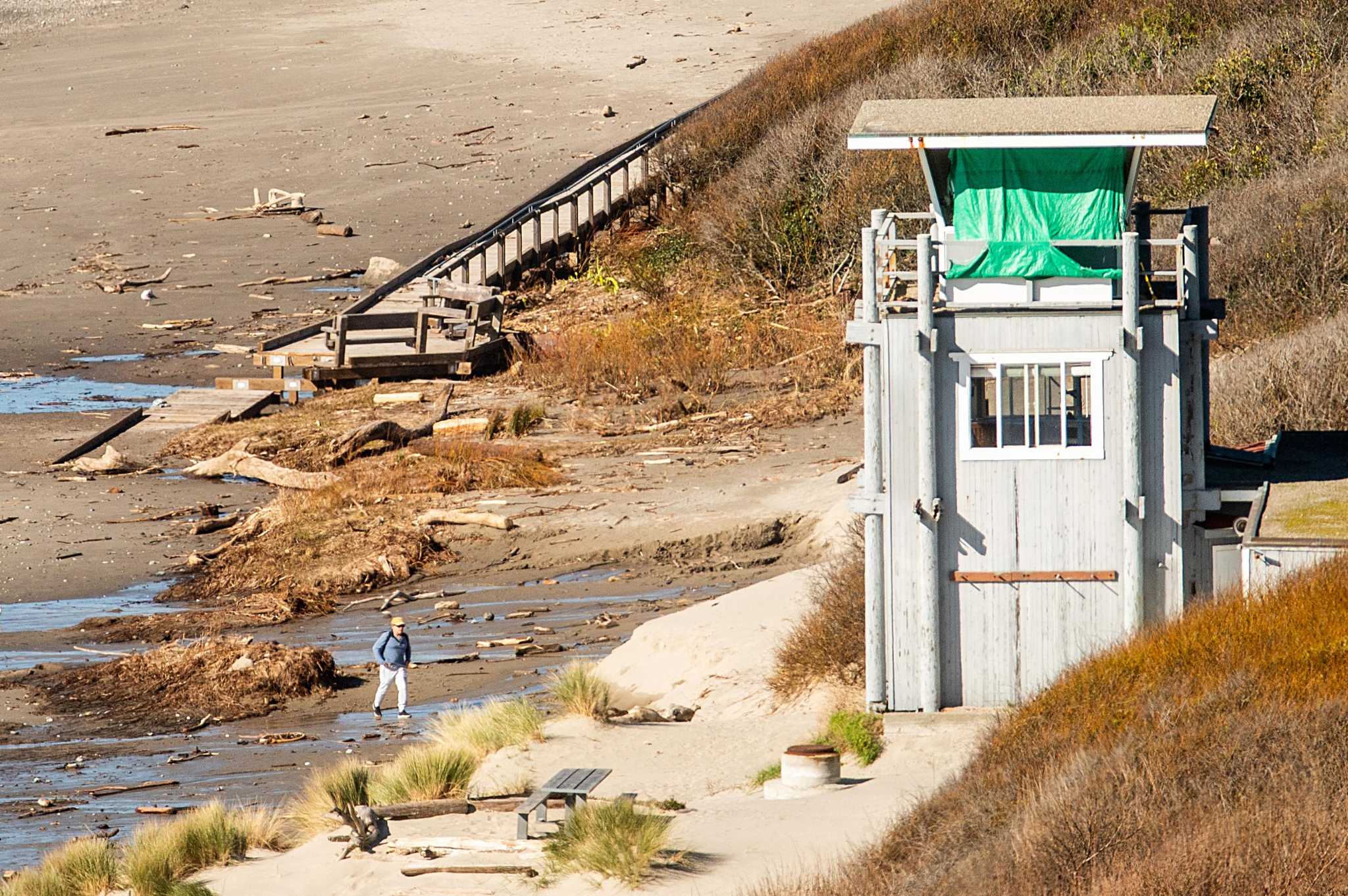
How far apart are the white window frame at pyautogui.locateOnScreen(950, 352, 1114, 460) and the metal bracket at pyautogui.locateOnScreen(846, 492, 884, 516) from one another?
68cm

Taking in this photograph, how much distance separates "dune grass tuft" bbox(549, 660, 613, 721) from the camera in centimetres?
1523

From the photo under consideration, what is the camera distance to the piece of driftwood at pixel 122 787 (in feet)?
47.9

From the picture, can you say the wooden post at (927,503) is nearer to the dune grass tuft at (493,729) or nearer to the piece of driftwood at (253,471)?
the dune grass tuft at (493,729)

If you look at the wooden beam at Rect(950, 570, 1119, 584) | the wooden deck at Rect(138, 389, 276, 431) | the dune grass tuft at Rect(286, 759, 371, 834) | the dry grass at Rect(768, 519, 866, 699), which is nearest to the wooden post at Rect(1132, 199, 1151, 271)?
the wooden beam at Rect(950, 570, 1119, 584)

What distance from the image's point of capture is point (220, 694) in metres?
17.1

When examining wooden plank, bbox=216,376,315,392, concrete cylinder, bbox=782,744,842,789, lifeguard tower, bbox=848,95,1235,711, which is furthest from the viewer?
wooden plank, bbox=216,376,315,392

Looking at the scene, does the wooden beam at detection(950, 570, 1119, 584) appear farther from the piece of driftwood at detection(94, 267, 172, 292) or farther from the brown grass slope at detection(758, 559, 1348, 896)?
the piece of driftwood at detection(94, 267, 172, 292)

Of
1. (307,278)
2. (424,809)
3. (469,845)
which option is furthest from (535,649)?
(307,278)

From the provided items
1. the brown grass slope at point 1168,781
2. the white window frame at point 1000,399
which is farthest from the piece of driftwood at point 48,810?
the white window frame at point 1000,399

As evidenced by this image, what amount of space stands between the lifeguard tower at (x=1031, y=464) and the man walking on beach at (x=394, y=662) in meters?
5.09

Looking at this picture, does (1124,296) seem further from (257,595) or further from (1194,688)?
(257,595)

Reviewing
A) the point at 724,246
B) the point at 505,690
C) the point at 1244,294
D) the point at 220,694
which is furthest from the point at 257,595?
the point at 724,246

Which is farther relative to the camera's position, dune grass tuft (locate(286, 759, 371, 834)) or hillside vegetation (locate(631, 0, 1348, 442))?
hillside vegetation (locate(631, 0, 1348, 442))

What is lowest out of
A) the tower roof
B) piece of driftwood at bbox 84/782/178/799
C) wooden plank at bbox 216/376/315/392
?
piece of driftwood at bbox 84/782/178/799
